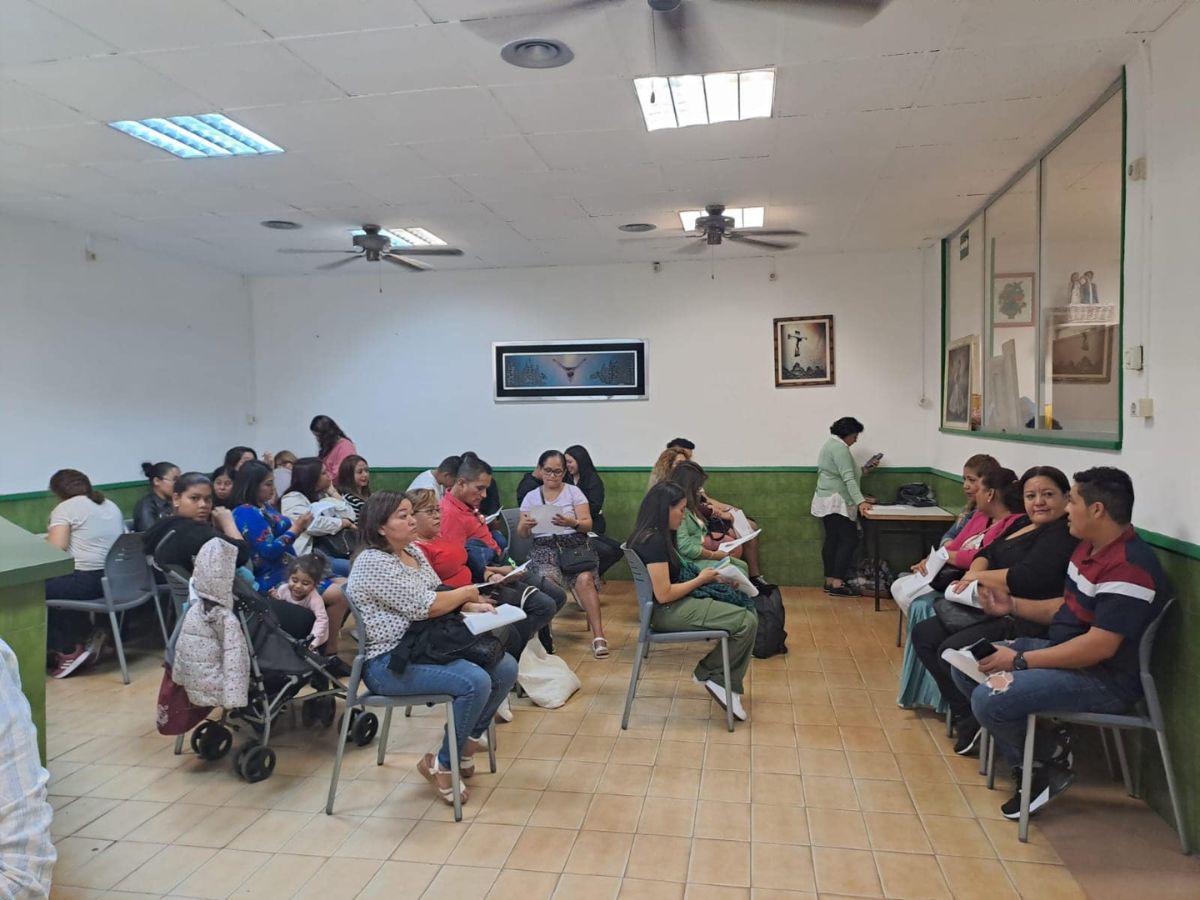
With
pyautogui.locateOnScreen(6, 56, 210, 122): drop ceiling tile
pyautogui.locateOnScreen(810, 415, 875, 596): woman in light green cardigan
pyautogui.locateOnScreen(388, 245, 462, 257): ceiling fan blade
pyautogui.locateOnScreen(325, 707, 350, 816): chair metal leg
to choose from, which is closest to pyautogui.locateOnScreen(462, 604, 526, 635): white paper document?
pyautogui.locateOnScreen(325, 707, 350, 816): chair metal leg

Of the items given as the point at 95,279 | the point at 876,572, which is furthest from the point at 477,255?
the point at 876,572

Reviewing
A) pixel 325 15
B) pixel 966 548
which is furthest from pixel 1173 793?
pixel 325 15

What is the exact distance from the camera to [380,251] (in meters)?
5.96

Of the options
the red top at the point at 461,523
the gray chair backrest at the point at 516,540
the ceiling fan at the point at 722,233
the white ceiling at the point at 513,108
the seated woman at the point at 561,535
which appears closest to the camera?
the white ceiling at the point at 513,108

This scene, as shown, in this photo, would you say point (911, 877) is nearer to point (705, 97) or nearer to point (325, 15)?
point (705, 97)

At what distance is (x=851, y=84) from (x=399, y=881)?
3.61 metres

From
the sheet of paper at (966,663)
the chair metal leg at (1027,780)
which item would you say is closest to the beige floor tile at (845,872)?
the chair metal leg at (1027,780)

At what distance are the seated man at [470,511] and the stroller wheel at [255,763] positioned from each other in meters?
1.28

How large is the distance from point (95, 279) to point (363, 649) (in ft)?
15.8

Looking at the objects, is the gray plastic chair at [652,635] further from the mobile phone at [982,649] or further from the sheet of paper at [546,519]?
the sheet of paper at [546,519]

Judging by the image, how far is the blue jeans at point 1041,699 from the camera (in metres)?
2.77

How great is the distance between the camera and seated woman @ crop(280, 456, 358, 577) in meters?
4.87

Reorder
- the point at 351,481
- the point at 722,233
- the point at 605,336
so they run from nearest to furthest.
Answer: the point at 351,481 < the point at 722,233 < the point at 605,336

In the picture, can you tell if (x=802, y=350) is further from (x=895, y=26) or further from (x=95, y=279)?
(x=95, y=279)
